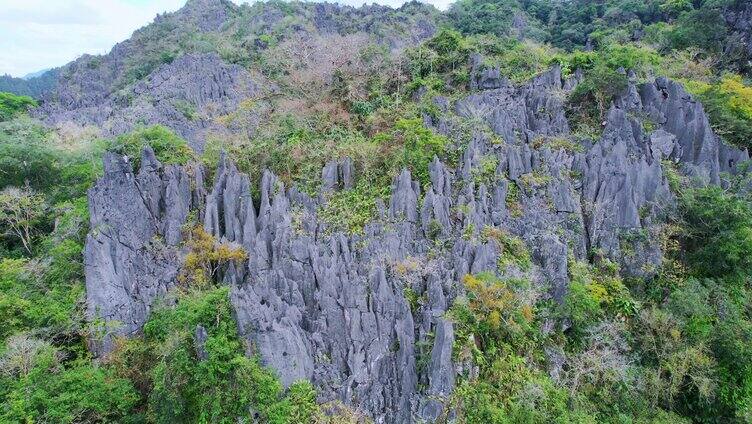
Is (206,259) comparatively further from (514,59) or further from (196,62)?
(196,62)

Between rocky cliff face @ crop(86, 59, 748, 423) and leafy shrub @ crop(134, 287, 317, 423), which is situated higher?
rocky cliff face @ crop(86, 59, 748, 423)

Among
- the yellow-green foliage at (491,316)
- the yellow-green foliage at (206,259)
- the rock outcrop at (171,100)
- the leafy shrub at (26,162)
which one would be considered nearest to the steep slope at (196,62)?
the rock outcrop at (171,100)

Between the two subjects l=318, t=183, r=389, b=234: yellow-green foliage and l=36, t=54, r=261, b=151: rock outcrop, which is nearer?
l=318, t=183, r=389, b=234: yellow-green foliage

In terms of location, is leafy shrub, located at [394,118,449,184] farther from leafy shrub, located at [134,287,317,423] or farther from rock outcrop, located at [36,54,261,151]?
rock outcrop, located at [36,54,261,151]

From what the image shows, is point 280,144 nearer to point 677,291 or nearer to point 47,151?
point 47,151

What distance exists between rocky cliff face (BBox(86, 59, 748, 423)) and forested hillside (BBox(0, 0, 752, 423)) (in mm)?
95

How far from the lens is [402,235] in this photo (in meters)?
17.0

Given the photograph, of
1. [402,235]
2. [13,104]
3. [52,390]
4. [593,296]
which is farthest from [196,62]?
[593,296]

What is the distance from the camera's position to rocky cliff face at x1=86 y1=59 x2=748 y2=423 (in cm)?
1419

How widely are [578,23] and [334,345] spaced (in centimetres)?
4394

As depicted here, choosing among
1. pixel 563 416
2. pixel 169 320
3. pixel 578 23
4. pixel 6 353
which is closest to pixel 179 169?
pixel 169 320

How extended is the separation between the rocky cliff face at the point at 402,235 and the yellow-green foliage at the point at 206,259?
452 millimetres

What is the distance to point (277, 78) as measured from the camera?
100.0 feet

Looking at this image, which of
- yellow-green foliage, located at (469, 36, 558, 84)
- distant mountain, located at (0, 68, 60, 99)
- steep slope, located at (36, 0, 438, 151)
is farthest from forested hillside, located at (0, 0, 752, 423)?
distant mountain, located at (0, 68, 60, 99)
